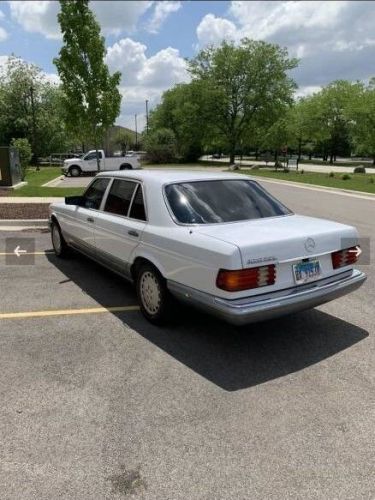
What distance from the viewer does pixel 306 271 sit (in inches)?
149

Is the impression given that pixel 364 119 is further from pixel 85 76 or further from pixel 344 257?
pixel 344 257

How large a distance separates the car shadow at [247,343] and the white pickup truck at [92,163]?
2612cm

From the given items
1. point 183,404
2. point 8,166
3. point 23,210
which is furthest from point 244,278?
point 8,166

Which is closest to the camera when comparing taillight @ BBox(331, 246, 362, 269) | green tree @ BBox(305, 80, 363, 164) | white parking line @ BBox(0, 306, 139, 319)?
taillight @ BBox(331, 246, 362, 269)

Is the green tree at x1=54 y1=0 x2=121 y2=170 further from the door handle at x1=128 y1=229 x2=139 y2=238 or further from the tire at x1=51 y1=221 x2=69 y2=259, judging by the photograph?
the door handle at x1=128 y1=229 x2=139 y2=238

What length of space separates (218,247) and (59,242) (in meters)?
4.24

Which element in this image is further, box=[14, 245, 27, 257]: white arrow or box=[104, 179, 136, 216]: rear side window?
box=[14, 245, 27, 257]: white arrow

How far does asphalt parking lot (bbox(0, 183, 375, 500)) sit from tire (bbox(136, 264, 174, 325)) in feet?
0.45

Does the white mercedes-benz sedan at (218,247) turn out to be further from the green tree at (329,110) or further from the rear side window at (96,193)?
the green tree at (329,110)

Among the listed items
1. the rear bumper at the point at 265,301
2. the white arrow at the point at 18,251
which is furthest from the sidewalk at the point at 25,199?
the rear bumper at the point at 265,301

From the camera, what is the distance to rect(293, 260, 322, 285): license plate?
3713mm

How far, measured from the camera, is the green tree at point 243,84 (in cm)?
4922

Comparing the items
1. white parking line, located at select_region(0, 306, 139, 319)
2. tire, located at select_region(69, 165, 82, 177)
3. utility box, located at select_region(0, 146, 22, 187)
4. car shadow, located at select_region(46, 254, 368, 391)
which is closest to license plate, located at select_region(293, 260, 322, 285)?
car shadow, located at select_region(46, 254, 368, 391)

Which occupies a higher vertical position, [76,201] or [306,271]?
[76,201]
